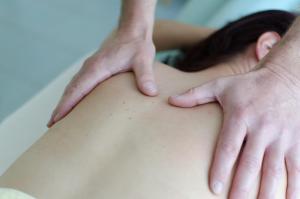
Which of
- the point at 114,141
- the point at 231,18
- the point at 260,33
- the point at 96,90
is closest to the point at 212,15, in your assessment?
the point at 231,18

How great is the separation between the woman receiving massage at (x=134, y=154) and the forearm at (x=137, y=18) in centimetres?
23

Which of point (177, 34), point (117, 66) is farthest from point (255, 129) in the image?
point (177, 34)

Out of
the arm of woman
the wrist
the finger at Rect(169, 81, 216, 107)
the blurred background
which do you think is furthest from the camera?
the blurred background

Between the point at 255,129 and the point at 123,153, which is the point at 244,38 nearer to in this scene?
the point at 255,129

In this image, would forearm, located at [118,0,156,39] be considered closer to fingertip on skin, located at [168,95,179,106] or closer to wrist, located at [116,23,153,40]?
wrist, located at [116,23,153,40]

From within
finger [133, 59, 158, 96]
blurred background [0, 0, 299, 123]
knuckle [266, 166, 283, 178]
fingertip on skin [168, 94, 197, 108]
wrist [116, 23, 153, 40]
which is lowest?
blurred background [0, 0, 299, 123]

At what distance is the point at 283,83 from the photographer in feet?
3.54

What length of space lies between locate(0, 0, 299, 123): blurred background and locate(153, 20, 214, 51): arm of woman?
25cm

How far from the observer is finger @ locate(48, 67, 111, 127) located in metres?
1.21

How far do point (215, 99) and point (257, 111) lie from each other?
11 centimetres

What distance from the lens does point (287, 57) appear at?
1.14m

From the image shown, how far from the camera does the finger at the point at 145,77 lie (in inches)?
44.5

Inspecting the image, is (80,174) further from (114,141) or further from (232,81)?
(232,81)

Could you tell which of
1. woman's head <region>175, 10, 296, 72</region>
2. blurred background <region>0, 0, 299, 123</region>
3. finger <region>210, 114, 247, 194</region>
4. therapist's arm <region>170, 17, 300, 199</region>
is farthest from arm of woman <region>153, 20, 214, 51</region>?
finger <region>210, 114, 247, 194</region>
